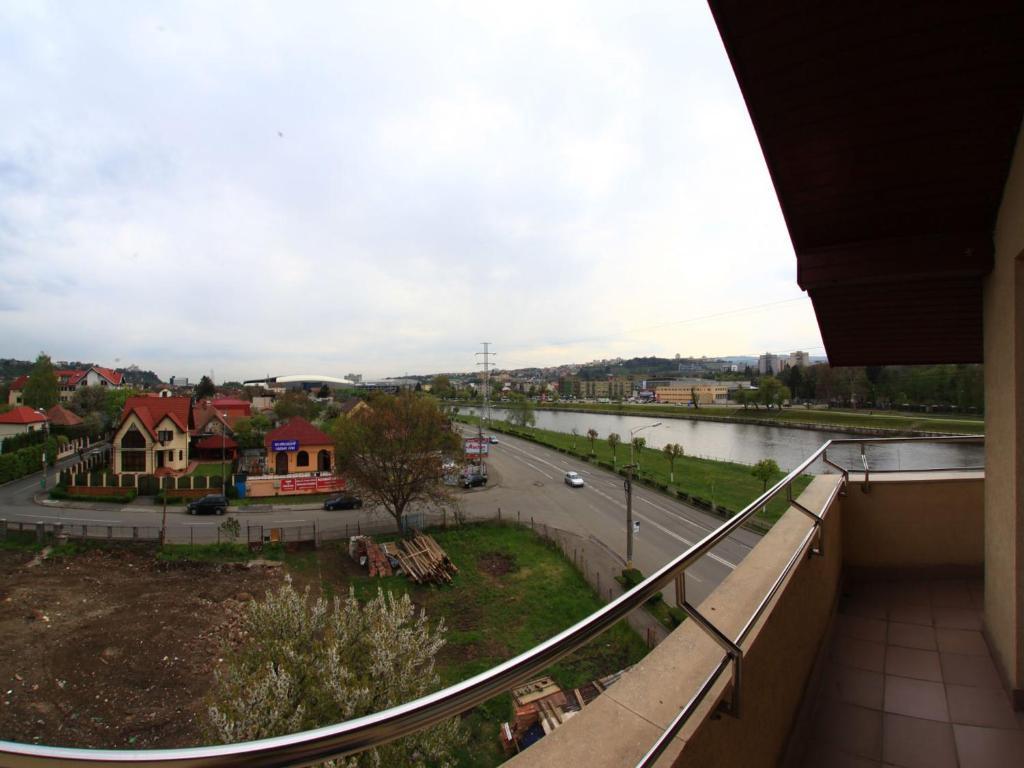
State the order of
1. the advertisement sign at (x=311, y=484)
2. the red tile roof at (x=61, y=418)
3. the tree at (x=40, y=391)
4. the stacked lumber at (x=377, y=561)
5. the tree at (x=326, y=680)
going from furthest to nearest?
the tree at (x=40, y=391), the red tile roof at (x=61, y=418), the advertisement sign at (x=311, y=484), the stacked lumber at (x=377, y=561), the tree at (x=326, y=680)

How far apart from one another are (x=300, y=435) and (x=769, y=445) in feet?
111

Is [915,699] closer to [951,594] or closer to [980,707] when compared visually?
[980,707]

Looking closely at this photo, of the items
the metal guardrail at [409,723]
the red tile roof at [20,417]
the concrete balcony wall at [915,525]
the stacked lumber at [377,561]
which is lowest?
the stacked lumber at [377,561]

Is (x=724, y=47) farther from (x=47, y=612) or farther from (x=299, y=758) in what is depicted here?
(x=47, y=612)

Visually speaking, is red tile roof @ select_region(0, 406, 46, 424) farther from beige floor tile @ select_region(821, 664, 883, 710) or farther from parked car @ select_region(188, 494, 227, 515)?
beige floor tile @ select_region(821, 664, 883, 710)

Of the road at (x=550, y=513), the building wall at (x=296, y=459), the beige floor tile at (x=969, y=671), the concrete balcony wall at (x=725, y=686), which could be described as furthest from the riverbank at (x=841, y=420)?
the building wall at (x=296, y=459)

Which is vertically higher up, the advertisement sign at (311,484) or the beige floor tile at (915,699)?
the beige floor tile at (915,699)

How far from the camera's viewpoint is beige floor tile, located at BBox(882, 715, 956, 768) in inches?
84.3

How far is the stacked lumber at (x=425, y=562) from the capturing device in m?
13.9

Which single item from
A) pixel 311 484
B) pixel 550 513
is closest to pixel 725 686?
pixel 550 513

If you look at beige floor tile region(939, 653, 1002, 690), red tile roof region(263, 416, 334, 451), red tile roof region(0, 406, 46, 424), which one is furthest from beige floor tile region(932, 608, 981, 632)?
red tile roof region(0, 406, 46, 424)

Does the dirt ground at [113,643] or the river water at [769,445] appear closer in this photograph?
the river water at [769,445]

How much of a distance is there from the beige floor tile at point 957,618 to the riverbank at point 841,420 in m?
16.9

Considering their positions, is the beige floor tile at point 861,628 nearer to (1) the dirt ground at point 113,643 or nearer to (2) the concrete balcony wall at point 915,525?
(2) the concrete balcony wall at point 915,525
